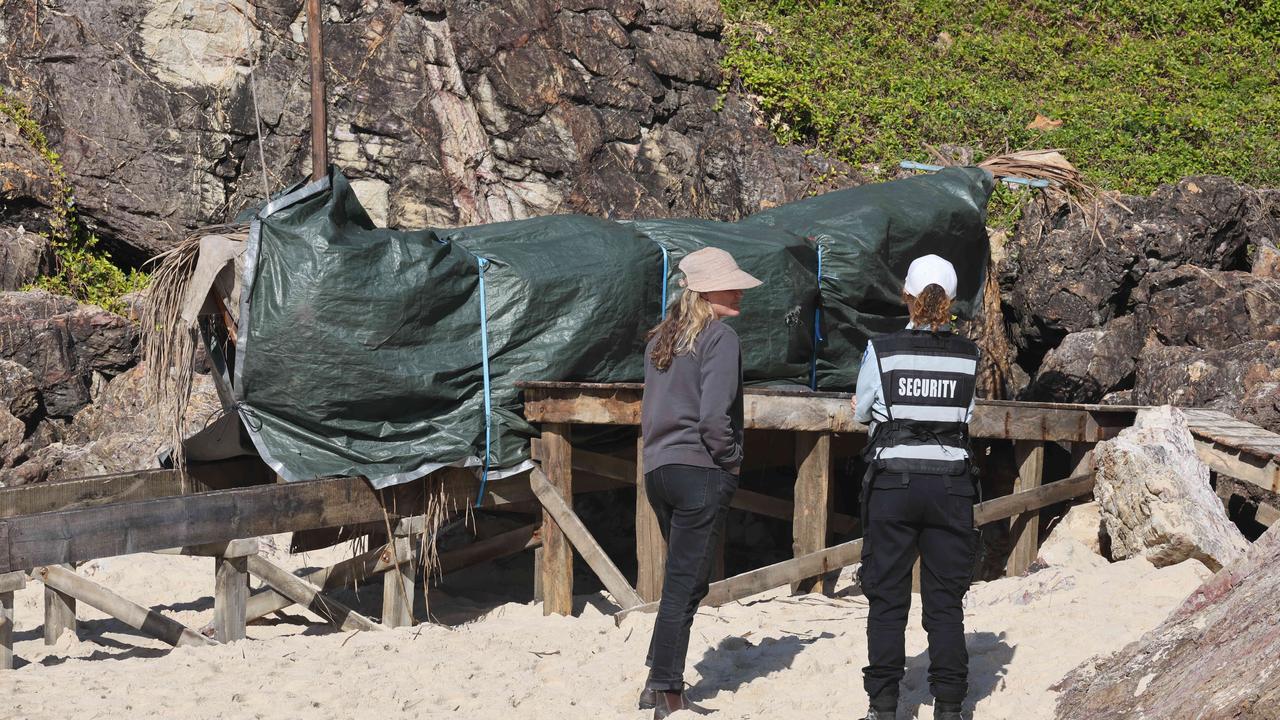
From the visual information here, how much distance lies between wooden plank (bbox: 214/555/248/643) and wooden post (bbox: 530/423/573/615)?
1.58 meters

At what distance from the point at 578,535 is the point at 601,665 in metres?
1.33

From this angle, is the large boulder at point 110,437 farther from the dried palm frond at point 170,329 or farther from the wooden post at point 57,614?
the dried palm frond at point 170,329

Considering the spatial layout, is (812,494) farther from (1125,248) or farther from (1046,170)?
(1125,248)

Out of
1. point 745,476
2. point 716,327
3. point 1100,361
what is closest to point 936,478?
point 716,327

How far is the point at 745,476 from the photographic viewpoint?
9.18 meters

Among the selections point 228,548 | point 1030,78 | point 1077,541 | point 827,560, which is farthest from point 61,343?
point 1030,78

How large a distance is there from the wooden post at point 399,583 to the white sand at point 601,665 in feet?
1.32

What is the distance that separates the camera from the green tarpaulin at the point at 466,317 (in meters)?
6.14

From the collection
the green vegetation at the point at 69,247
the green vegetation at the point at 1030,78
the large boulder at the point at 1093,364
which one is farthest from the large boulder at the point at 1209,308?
the green vegetation at the point at 69,247

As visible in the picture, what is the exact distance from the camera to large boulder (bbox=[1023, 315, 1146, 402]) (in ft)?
33.7

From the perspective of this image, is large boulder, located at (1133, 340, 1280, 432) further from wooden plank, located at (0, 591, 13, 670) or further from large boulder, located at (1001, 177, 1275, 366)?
wooden plank, located at (0, 591, 13, 670)

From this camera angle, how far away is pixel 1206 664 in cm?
356

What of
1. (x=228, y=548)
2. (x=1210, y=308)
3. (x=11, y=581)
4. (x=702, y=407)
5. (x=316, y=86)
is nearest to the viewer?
(x=702, y=407)

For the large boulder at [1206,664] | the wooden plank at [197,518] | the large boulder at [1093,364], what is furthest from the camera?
the large boulder at [1093,364]
